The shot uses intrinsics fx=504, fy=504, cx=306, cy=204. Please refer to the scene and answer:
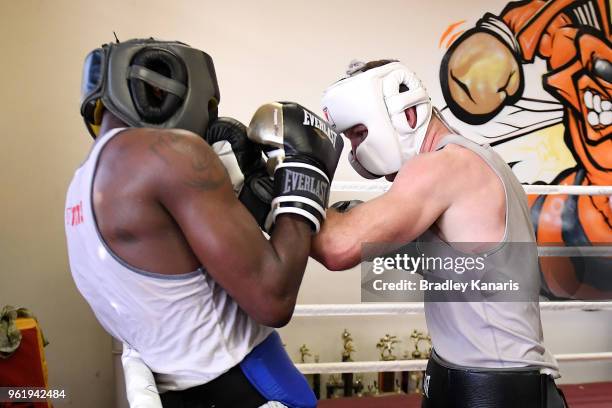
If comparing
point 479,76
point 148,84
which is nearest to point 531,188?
point 479,76

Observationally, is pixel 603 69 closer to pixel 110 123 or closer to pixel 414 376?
pixel 414 376

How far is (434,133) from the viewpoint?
130 cm

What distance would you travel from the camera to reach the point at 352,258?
1.08 metres

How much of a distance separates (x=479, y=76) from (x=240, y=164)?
262 cm

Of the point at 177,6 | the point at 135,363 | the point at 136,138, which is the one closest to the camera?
the point at 136,138

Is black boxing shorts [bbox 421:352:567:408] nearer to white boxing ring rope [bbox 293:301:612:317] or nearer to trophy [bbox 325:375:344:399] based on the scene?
white boxing ring rope [bbox 293:301:612:317]

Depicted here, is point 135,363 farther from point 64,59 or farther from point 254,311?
point 64,59

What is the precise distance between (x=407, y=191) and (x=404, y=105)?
0.28 metres

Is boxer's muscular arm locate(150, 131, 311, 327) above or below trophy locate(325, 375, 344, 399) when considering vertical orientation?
above

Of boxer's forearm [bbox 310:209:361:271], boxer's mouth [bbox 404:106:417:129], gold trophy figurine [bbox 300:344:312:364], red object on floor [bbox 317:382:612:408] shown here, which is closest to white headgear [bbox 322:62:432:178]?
boxer's mouth [bbox 404:106:417:129]

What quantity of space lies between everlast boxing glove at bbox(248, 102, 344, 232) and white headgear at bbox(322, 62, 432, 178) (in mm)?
214

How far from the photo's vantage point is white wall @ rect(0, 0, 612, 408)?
2404 mm

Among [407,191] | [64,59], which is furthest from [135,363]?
[64,59]

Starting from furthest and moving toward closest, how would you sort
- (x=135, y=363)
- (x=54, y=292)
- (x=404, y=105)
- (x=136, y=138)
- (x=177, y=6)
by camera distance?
1. (x=177, y=6)
2. (x=54, y=292)
3. (x=404, y=105)
4. (x=135, y=363)
5. (x=136, y=138)
